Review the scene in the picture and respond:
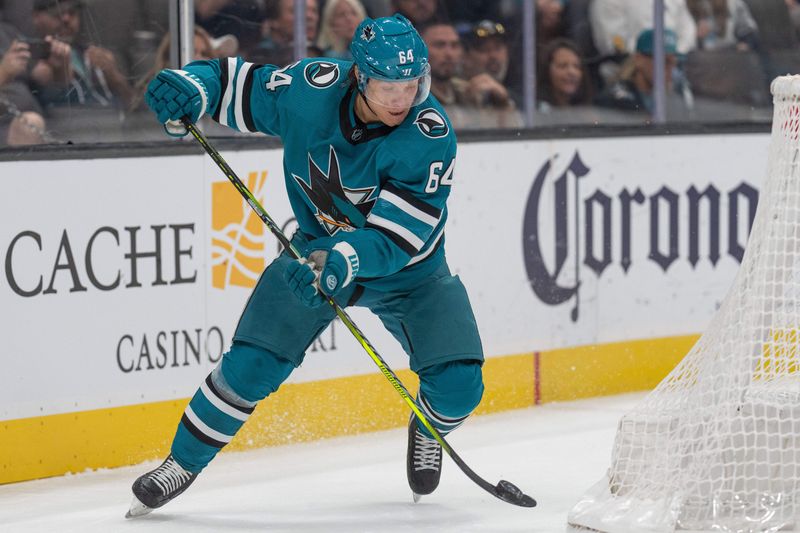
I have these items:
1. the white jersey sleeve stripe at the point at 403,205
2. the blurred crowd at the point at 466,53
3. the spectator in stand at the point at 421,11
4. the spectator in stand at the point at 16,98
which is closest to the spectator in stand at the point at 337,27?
the blurred crowd at the point at 466,53

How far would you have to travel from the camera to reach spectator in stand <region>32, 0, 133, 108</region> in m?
4.08

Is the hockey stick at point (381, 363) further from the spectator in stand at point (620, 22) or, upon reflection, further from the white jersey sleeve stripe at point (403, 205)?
the spectator in stand at point (620, 22)

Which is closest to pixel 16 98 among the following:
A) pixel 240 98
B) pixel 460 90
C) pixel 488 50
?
pixel 240 98

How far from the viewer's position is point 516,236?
5035 mm

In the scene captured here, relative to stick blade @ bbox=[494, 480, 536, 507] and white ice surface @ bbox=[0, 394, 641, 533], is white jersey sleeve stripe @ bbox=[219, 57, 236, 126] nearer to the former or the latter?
white ice surface @ bbox=[0, 394, 641, 533]

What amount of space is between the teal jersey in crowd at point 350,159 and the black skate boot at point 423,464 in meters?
0.47

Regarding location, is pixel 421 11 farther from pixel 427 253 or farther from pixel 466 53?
pixel 427 253

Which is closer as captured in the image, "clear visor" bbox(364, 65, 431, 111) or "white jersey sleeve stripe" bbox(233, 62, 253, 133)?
"clear visor" bbox(364, 65, 431, 111)

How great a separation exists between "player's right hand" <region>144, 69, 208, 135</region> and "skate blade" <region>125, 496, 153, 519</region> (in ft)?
2.75

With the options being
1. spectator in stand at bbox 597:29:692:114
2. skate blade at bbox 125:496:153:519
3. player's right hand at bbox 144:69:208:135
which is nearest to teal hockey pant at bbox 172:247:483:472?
skate blade at bbox 125:496:153:519

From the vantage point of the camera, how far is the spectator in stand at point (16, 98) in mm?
3982

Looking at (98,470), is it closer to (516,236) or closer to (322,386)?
Answer: (322,386)

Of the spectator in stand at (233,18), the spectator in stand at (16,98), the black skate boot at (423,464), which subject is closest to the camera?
the black skate boot at (423,464)

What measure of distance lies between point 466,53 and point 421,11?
9.5 inches
